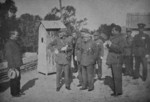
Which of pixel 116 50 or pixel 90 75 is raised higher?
pixel 116 50

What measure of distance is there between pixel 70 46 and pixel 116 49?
3.07 ft

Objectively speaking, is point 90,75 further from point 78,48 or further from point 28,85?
point 28,85

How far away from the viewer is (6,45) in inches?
123

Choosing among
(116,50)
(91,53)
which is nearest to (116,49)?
(116,50)

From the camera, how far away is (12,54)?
3.15 meters

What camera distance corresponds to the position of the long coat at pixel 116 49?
311cm

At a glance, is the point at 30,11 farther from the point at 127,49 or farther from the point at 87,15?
the point at 127,49

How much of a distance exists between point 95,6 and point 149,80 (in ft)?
6.23

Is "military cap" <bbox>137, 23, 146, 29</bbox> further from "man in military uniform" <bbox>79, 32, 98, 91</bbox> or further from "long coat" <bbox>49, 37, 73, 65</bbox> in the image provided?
"long coat" <bbox>49, 37, 73, 65</bbox>

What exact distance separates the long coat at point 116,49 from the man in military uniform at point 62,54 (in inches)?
32.5

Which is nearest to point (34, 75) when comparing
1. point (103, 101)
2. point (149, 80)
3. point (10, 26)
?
point (10, 26)

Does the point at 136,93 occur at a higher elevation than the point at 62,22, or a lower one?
lower

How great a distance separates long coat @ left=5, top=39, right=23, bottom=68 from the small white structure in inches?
20.8

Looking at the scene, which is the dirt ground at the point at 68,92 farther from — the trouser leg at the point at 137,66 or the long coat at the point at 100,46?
the long coat at the point at 100,46
